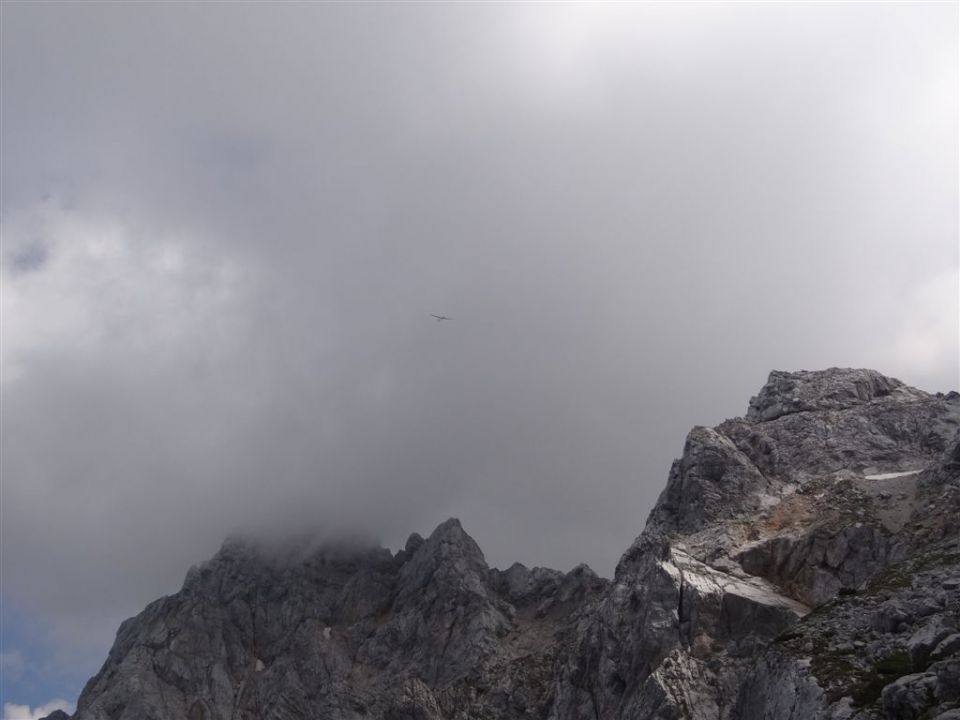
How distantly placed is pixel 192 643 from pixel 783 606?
147020 millimetres

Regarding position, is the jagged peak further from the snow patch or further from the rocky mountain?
the snow patch

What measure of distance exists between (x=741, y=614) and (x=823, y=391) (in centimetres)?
5048

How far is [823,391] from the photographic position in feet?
419

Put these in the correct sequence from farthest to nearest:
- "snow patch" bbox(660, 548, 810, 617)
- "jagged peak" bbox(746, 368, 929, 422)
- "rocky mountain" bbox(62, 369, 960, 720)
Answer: "jagged peak" bbox(746, 368, 929, 422), "snow patch" bbox(660, 548, 810, 617), "rocky mountain" bbox(62, 369, 960, 720)

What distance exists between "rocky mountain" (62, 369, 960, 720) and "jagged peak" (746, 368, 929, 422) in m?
0.29

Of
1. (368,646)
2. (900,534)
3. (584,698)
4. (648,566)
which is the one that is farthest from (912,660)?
(368,646)

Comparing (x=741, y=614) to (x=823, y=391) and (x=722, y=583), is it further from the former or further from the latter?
(x=823, y=391)

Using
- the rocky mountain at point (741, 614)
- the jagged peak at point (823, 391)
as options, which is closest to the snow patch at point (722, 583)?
the rocky mountain at point (741, 614)

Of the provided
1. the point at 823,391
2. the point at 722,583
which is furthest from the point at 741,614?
the point at 823,391

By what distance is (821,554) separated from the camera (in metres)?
91.4

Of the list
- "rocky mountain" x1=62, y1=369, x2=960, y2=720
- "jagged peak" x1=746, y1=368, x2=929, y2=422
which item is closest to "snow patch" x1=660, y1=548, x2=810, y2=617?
"rocky mountain" x1=62, y1=369, x2=960, y2=720

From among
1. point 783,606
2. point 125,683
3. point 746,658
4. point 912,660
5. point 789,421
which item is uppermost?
point 789,421

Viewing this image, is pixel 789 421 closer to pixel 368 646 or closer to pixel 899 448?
pixel 899 448

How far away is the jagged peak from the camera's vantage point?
125m
